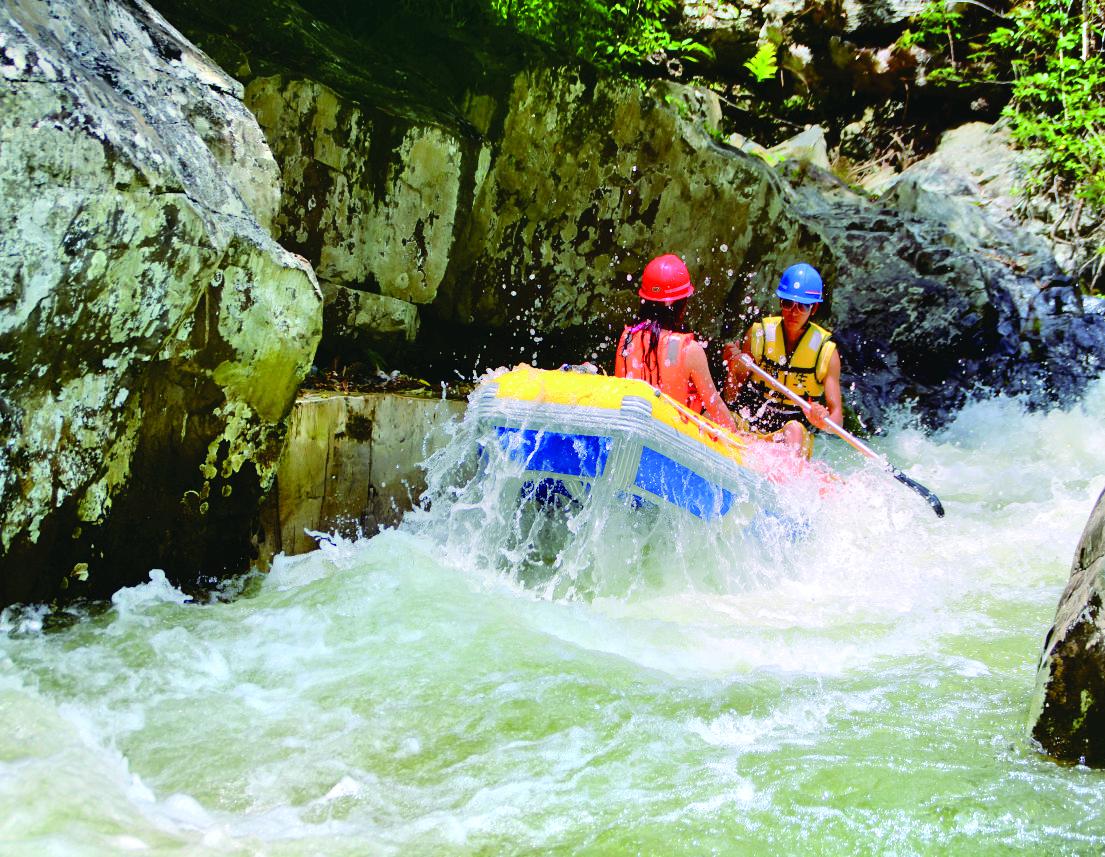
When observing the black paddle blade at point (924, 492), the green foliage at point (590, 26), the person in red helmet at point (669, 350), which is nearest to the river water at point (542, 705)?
the black paddle blade at point (924, 492)

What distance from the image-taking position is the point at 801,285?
6.41 m

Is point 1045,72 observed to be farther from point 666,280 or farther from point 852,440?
point 666,280

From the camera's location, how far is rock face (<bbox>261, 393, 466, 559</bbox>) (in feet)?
16.3

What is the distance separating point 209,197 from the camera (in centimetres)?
427

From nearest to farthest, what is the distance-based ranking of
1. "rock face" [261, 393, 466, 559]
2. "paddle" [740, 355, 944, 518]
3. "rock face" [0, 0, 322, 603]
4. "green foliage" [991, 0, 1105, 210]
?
"rock face" [0, 0, 322, 603] < "rock face" [261, 393, 466, 559] < "paddle" [740, 355, 944, 518] < "green foliage" [991, 0, 1105, 210]

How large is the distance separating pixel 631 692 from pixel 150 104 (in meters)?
3.22


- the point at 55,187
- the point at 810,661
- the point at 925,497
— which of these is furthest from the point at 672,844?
the point at 925,497

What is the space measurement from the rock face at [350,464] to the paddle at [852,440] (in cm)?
207

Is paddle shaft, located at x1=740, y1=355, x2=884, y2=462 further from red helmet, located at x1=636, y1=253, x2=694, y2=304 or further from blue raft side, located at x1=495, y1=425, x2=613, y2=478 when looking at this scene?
blue raft side, located at x1=495, y1=425, x2=613, y2=478

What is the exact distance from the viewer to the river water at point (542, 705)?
247 cm

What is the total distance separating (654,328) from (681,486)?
1.11 meters

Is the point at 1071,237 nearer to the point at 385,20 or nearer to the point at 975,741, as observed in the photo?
the point at 385,20


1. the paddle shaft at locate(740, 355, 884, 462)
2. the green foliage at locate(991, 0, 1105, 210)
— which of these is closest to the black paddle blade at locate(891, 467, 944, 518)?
the paddle shaft at locate(740, 355, 884, 462)

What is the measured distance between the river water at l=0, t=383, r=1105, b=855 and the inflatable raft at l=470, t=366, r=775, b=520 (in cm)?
20
